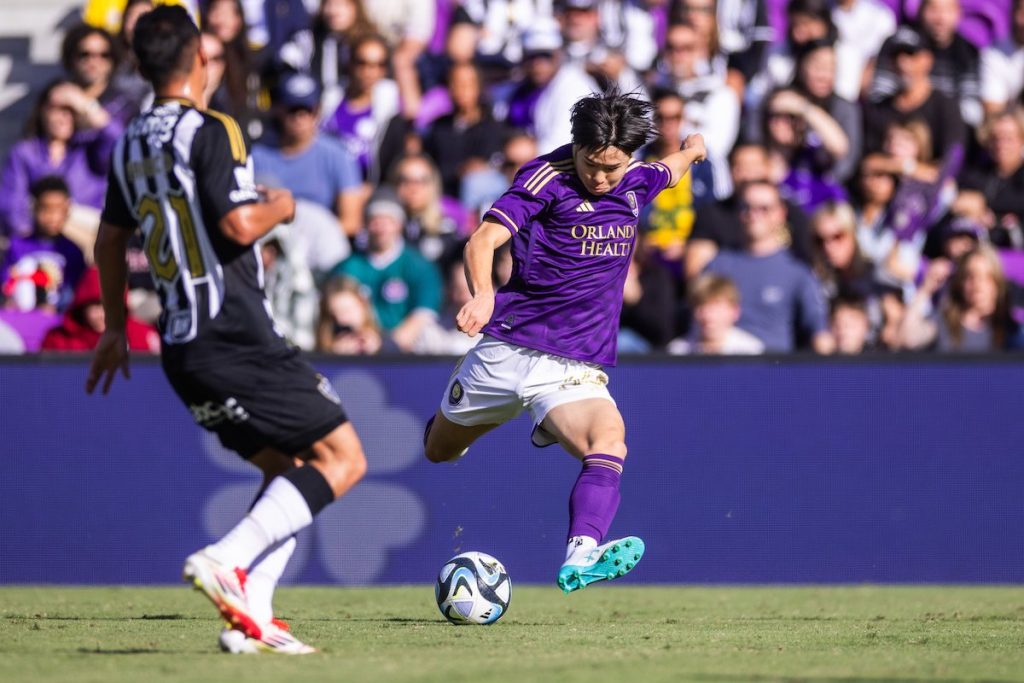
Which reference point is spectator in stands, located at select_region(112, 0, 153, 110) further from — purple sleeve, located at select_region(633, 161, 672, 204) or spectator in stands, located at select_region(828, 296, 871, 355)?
purple sleeve, located at select_region(633, 161, 672, 204)

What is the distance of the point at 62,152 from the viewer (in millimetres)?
12164

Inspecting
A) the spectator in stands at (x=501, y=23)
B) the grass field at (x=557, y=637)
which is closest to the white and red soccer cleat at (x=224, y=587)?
the grass field at (x=557, y=637)

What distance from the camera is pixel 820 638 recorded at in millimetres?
6305

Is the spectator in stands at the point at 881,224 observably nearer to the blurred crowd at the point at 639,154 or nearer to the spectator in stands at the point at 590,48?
the blurred crowd at the point at 639,154

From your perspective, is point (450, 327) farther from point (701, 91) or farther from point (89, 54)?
point (89, 54)

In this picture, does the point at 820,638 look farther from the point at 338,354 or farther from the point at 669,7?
the point at 669,7

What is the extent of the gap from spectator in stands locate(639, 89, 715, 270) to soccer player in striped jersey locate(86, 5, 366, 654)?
604 cm

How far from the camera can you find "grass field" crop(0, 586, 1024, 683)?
492 centimetres

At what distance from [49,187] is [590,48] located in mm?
4387

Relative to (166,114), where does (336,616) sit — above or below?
below

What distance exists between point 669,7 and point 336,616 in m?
7.34

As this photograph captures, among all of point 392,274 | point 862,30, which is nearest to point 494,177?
point 392,274

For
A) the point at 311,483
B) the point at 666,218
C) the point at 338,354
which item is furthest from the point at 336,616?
Answer: the point at 666,218

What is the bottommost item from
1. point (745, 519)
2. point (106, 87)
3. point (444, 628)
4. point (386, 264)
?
point (745, 519)
